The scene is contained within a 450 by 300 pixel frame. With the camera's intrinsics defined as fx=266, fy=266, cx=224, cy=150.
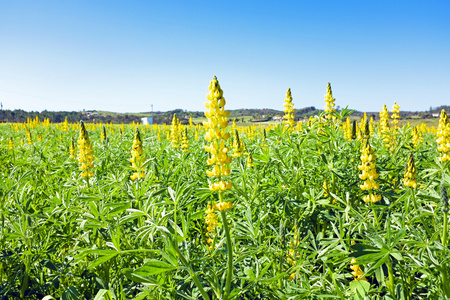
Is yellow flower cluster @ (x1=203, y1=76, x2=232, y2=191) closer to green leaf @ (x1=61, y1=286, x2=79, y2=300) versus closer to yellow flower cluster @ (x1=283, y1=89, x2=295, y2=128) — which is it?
green leaf @ (x1=61, y1=286, x2=79, y2=300)

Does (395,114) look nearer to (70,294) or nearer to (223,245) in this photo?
(223,245)

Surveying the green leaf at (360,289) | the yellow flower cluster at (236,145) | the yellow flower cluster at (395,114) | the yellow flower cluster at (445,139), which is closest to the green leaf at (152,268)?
the green leaf at (360,289)

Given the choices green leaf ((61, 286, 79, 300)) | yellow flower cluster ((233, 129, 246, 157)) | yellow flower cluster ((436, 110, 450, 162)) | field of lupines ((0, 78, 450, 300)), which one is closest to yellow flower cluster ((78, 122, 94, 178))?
field of lupines ((0, 78, 450, 300))

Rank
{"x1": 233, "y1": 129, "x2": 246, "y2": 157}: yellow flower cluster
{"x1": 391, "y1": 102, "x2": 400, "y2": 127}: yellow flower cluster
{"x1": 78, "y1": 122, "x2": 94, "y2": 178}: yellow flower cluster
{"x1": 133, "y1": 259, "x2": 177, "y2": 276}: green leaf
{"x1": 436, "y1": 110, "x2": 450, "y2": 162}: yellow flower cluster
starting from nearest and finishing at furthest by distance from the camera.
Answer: {"x1": 133, "y1": 259, "x2": 177, "y2": 276}: green leaf, {"x1": 436, "y1": 110, "x2": 450, "y2": 162}: yellow flower cluster, {"x1": 78, "y1": 122, "x2": 94, "y2": 178}: yellow flower cluster, {"x1": 233, "y1": 129, "x2": 246, "y2": 157}: yellow flower cluster, {"x1": 391, "y1": 102, "x2": 400, "y2": 127}: yellow flower cluster

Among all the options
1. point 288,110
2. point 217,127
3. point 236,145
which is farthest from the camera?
point 288,110

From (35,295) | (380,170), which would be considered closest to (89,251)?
(35,295)

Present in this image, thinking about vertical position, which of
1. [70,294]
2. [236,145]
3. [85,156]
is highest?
[236,145]

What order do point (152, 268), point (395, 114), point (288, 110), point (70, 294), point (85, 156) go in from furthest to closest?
1. point (395, 114)
2. point (288, 110)
3. point (85, 156)
4. point (70, 294)
5. point (152, 268)

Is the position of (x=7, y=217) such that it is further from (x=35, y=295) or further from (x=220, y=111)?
(x=220, y=111)

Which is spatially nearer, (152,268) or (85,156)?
(152,268)

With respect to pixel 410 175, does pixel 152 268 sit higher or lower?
lower

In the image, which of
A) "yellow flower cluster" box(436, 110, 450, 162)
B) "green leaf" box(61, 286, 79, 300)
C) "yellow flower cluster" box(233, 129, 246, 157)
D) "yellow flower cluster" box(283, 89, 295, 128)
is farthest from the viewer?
"yellow flower cluster" box(283, 89, 295, 128)

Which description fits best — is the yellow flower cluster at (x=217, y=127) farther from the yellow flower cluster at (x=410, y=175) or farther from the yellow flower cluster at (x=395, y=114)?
the yellow flower cluster at (x=395, y=114)

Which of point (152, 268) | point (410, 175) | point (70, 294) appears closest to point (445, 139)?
point (410, 175)
